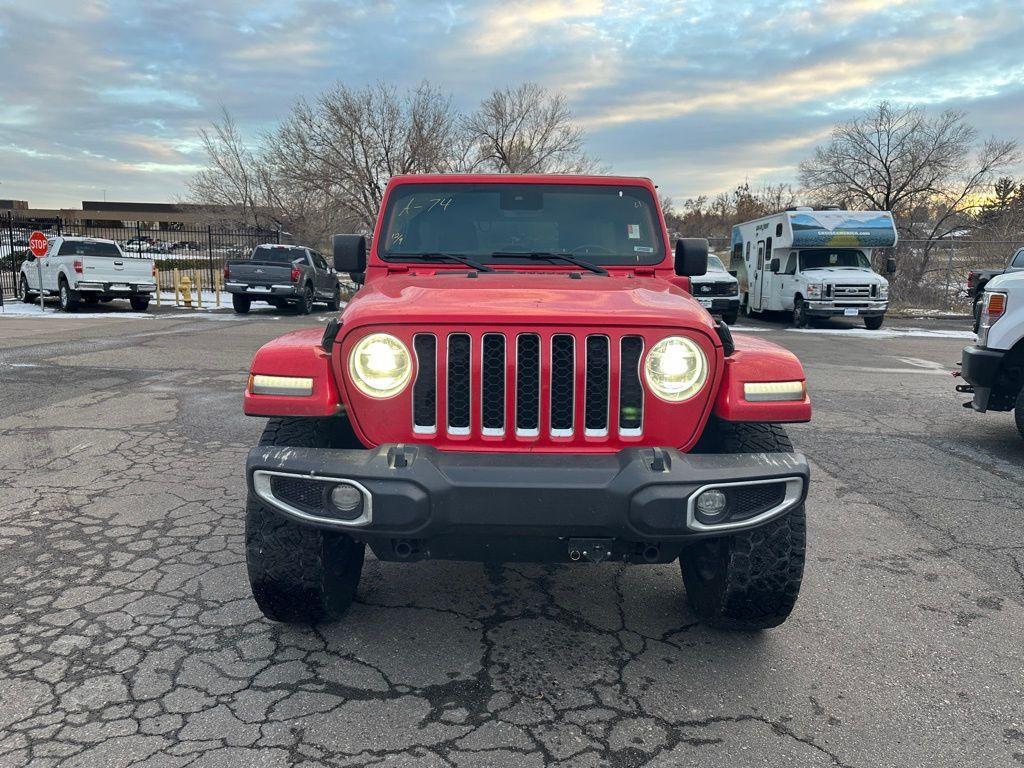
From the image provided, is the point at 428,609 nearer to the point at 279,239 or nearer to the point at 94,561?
the point at 94,561

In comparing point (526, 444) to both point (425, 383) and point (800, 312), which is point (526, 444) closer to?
point (425, 383)

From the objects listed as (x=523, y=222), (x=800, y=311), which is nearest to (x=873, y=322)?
(x=800, y=311)

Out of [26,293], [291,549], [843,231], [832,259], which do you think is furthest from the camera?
[26,293]

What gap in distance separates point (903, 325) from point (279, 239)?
23.3m

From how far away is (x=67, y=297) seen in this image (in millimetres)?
18844

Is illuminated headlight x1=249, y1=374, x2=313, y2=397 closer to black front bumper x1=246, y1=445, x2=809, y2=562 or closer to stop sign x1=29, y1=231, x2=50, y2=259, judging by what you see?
black front bumper x1=246, y1=445, x2=809, y2=562

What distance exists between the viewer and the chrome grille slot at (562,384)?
2.58 metres

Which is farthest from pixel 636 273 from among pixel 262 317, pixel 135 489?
pixel 262 317

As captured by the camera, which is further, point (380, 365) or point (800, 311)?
point (800, 311)

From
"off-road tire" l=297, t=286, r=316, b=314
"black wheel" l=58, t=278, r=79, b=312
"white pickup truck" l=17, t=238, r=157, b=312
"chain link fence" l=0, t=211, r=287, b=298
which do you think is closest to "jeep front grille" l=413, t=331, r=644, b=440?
"off-road tire" l=297, t=286, r=316, b=314

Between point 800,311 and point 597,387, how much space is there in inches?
636

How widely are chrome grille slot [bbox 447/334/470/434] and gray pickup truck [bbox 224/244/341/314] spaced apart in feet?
56.1

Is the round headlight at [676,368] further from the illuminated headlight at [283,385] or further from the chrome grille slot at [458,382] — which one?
the illuminated headlight at [283,385]

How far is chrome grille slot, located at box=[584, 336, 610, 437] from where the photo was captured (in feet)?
8.48
